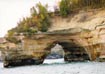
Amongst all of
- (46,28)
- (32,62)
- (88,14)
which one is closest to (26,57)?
(32,62)

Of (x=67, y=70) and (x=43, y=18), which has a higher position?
(x=43, y=18)

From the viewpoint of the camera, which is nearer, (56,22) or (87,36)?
(87,36)

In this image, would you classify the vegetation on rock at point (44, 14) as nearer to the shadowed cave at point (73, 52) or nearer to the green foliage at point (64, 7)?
the green foliage at point (64, 7)

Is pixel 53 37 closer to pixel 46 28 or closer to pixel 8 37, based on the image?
pixel 46 28

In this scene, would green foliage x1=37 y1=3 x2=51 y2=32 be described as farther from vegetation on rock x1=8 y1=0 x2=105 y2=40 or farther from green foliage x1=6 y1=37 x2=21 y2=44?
green foliage x1=6 y1=37 x2=21 y2=44

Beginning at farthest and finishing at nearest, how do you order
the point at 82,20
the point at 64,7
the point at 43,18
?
the point at 64,7 → the point at 43,18 → the point at 82,20

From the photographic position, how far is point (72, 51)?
58094mm

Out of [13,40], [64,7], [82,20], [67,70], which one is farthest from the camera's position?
[64,7]

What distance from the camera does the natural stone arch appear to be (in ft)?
176

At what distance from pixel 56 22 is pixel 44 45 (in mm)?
3698

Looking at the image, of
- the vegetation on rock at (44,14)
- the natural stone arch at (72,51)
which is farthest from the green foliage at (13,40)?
the natural stone arch at (72,51)

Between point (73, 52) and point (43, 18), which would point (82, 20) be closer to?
point (43, 18)

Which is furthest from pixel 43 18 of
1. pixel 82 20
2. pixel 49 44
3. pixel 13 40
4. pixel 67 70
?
pixel 67 70

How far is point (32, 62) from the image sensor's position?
5209cm
